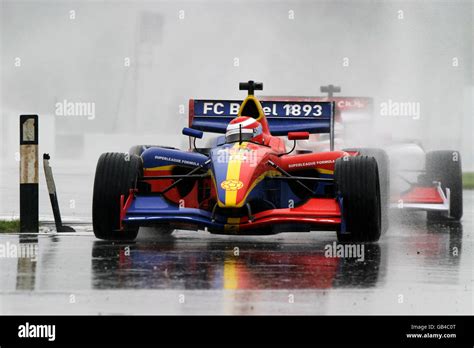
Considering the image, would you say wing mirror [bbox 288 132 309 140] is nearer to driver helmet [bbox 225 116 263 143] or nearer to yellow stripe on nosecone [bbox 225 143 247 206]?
driver helmet [bbox 225 116 263 143]

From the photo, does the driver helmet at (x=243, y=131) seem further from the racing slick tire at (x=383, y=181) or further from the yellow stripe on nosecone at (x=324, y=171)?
the racing slick tire at (x=383, y=181)

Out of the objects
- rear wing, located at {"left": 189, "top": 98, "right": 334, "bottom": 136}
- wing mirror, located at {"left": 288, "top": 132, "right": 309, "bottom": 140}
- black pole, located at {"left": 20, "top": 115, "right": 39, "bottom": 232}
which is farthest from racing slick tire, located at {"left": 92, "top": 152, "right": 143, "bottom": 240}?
rear wing, located at {"left": 189, "top": 98, "right": 334, "bottom": 136}

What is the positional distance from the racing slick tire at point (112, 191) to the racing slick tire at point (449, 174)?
233 inches

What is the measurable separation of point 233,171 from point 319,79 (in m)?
23.4

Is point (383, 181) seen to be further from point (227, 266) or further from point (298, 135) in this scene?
point (227, 266)

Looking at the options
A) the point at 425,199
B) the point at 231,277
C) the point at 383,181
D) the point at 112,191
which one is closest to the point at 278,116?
the point at 383,181

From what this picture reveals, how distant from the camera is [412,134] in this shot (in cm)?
3438

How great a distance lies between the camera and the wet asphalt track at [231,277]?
7625 mm

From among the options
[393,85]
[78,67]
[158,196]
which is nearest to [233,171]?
[158,196]

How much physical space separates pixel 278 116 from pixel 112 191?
3751 mm
